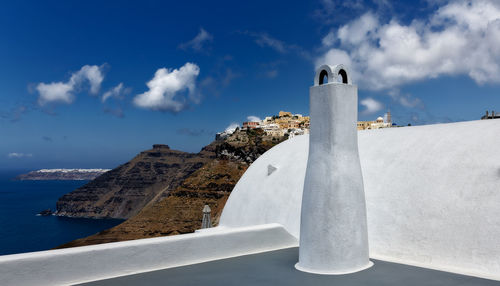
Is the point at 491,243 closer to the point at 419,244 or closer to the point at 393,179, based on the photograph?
the point at 419,244

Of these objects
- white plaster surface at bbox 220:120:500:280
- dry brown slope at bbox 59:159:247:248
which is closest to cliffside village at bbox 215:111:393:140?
dry brown slope at bbox 59:159:247:248

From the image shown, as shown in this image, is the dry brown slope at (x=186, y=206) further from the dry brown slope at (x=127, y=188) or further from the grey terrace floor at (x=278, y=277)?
the dry brown slope at (x=127, y=188)

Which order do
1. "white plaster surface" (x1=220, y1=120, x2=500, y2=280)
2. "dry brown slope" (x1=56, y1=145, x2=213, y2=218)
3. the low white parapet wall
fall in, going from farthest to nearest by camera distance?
1. "dry brown slope" (x1=56, y1=145, x2=213, y2=218)
2. "white plaster surface" (x1=220, y1=120, x2=500, y2=280)
3. the low white parapet wall

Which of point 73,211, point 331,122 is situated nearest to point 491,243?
point 331,122

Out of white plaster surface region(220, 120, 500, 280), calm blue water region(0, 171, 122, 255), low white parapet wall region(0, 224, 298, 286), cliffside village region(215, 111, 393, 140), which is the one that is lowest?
calm blue water region(0, 171, 122, 255)

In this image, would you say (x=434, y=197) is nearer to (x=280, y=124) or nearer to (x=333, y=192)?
(x=333, y=192)

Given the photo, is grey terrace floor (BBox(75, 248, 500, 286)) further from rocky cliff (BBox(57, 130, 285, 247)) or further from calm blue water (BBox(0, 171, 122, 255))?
calm blue water (BBox(0, 171, 122, 255))

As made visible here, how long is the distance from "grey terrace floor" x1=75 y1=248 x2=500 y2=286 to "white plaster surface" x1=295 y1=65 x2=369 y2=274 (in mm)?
344

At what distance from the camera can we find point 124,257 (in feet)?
23.1

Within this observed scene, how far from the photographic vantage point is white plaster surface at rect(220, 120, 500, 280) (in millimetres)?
7082

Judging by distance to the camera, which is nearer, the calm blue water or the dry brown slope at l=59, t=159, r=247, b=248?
the dry brown slope at l=59, t=159, r=247, b=248

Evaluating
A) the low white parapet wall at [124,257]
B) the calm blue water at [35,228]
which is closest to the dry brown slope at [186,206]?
the calm blue water at [35,228]

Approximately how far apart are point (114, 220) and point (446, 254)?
130007 millimetres

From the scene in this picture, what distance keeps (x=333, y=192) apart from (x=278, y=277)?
70.4 inches
